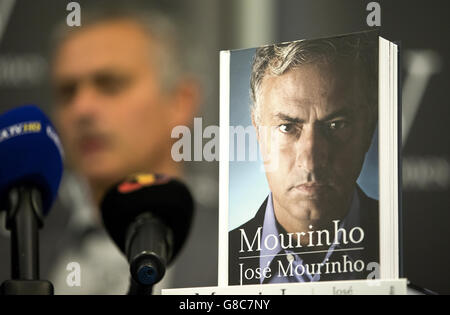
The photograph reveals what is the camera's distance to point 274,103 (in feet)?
2.87

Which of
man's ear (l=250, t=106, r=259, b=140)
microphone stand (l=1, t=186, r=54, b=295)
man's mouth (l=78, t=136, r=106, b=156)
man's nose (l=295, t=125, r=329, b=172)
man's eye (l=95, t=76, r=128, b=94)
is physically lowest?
microphone stand (l=1, t=186, r=54, b=295)

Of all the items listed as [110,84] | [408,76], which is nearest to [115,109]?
[110,84]

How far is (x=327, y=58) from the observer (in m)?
0.85

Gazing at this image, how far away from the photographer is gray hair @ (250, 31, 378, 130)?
83 cm

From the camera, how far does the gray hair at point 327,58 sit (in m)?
0.83

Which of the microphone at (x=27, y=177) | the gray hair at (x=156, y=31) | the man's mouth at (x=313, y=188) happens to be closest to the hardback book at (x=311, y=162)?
the man's mouth at (x=313, y=188)

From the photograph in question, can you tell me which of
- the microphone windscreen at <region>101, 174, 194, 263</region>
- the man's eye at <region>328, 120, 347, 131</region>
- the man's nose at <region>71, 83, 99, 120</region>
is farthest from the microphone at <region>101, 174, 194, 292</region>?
the man's nose at <region>71, 83, 99, 120</region>

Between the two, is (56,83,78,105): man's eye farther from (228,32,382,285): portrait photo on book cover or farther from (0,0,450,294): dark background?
(228,32,382,285): portrait photo on book cover

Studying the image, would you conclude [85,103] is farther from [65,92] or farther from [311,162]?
[311,162]

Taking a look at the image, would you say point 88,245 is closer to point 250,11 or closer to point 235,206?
point 250,11

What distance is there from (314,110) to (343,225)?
0.44 ft

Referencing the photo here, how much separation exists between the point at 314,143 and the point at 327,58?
0.33ft

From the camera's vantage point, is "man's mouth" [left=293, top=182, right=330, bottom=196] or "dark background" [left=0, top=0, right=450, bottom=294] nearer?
"man's mouth" [left=293, top=182, right=330, bottom=196]
